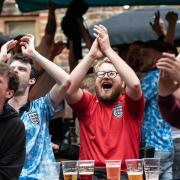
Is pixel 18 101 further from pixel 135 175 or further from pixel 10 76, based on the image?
pixel 135 175

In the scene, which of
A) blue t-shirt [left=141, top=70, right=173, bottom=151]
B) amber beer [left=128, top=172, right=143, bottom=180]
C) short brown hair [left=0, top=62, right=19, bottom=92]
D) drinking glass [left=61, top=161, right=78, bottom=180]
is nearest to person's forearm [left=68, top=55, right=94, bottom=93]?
short brown hair [left=0, top=62, right=19, bottom=92]

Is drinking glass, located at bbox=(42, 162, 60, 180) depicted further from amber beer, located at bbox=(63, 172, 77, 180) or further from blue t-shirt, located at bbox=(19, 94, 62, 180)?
blue t-shirt, located at bbox=(19, 94, 62, 180)

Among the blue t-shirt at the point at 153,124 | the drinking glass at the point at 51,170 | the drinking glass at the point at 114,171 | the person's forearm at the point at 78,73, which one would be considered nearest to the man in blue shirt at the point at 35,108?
the person's forearm at the point at 78,73

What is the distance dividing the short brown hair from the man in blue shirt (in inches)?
12.5

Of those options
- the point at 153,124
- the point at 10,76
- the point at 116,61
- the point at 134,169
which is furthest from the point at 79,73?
the point at 134,169

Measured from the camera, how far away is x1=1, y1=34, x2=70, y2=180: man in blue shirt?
503cm

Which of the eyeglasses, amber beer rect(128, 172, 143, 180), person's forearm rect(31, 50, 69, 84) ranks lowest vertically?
amber beer rect(128, 172, 143, 180)

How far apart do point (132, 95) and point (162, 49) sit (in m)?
1.32

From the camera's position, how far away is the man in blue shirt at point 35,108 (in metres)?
5.03

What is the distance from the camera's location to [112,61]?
5.16 meters

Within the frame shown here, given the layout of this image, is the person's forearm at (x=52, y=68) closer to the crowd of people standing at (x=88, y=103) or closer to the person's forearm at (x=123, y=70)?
the crowd of people standing at (x=88, y=103)

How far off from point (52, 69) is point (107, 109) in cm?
54

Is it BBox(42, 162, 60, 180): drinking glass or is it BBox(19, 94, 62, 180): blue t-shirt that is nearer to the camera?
BBox(42, 162, 60, 180): drinking glass

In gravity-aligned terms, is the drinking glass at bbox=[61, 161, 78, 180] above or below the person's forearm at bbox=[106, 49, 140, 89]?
below
